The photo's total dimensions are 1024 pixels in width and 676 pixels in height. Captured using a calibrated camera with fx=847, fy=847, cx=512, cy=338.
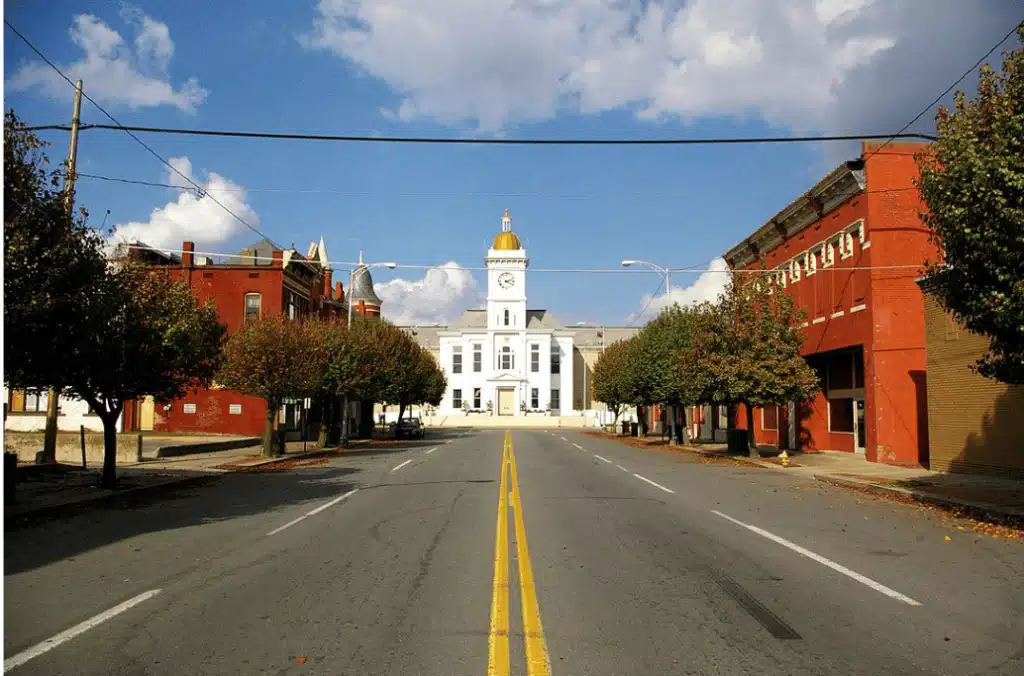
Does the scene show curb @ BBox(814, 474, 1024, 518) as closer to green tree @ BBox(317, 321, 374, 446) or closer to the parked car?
green tree @ BBox(317, 321, 374, 446)

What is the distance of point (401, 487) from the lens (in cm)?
1945

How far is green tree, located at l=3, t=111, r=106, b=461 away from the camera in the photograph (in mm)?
12352

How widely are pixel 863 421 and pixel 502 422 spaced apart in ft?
192

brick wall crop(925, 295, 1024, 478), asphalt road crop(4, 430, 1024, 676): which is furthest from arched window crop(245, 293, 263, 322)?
brick wall crop(925, 295, 1024, 478)

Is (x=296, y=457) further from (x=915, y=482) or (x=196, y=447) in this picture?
(x=915, y=482)

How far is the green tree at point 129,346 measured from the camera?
55.5 feet

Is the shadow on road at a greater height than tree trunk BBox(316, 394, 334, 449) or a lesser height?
lesser

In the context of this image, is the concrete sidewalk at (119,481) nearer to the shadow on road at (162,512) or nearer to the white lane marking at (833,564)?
the shadow on road at (162,512)

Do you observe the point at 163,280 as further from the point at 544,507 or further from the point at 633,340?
the point at 633,340

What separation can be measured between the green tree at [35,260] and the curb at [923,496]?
16.0 meters

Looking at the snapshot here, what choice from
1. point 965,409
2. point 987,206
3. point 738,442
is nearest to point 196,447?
point 738,442

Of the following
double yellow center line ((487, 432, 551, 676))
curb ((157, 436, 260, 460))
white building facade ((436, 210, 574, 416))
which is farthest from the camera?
white building facade ((436, 210, 574, 416))

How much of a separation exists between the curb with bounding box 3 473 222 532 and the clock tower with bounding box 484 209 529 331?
76.2m

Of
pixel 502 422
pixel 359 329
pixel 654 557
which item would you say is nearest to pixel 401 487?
pixel 654 557
